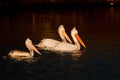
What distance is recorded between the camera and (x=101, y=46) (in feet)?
64.2

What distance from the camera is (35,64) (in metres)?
16.0

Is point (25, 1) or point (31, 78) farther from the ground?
point (25, 1)

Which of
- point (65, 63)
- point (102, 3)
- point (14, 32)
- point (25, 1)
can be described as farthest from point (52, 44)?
point (102, 3)

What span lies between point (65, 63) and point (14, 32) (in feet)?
33.5

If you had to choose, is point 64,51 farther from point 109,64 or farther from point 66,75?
point 66,75

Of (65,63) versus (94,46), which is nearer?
(65,63)

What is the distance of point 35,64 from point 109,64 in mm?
2221

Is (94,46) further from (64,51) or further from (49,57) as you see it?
(49,57)

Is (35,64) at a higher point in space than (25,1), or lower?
lower

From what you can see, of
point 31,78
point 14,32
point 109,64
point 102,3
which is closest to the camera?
point 31,78

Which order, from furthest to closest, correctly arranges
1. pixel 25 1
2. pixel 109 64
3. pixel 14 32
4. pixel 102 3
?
pixel 102 3, pixel 25 1, pixel 14 32, pixel 109 64

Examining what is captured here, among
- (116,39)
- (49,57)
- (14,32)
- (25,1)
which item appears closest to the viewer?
(49,57)

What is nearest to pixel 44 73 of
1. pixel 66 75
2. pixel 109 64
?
pixel 66 75

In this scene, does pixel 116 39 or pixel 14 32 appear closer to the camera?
pixel 116 39
